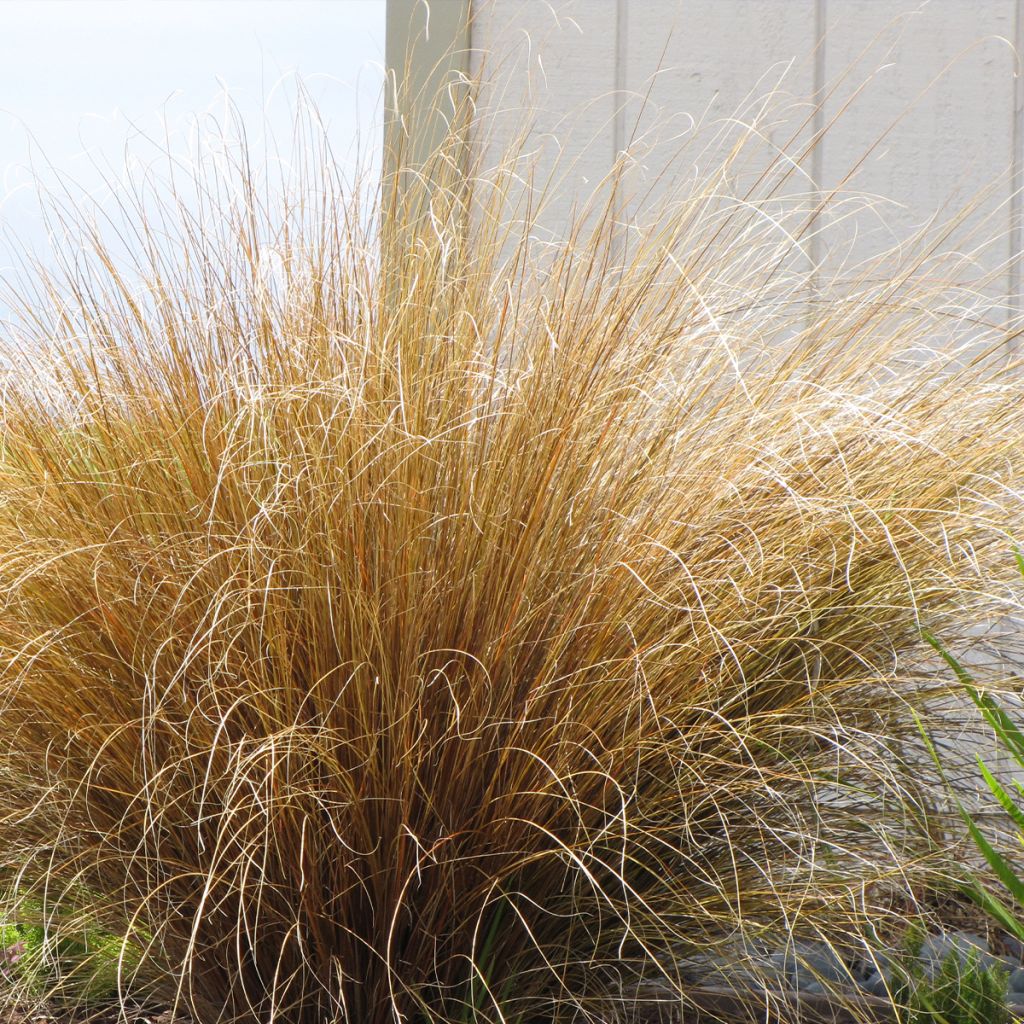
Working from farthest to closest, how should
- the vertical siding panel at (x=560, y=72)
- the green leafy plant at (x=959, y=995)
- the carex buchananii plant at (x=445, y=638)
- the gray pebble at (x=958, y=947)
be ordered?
the vertical siding panel at (x=560, y=72) < the gray pebble at (x=958, y=947) < the green leafy plant at (x=959, y=995) < the carex buchananii plant at (x=445, y=638)

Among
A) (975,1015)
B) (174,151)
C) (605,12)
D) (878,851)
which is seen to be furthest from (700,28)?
(975,1015)

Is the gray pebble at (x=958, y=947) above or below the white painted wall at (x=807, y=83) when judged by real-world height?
below

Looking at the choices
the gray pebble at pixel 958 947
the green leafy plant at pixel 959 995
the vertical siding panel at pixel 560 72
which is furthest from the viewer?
the vertical siding panel at pixel 560 72

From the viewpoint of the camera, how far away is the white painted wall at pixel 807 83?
251 centimetres

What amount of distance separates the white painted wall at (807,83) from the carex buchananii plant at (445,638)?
109cm

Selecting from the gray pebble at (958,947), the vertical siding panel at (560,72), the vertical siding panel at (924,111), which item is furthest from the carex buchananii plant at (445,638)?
the vertical siding panel at (924,111)

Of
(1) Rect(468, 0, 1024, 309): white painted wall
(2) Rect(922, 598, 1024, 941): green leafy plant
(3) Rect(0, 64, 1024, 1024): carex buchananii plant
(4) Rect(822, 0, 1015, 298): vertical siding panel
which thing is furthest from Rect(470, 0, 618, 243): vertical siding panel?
(2) Rect(922, 598, 1024, 941): green leafy plant

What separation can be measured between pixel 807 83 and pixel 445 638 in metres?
1.86

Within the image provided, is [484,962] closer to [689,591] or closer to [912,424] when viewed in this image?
[689,591]

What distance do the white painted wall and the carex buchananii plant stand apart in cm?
109

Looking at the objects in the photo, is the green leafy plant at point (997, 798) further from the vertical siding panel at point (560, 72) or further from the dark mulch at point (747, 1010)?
the vertical siding panel at point (560, 72)

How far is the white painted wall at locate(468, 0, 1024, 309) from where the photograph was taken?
2.51 m

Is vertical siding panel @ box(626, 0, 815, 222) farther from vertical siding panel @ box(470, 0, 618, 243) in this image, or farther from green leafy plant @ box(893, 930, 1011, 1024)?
green leafy plant @ box(893, 930, 1011, 1024)

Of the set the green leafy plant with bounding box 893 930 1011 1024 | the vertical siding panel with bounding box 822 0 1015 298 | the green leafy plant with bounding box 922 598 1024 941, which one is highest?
the vertical siding panel with bounding box 822 0 1015 298
